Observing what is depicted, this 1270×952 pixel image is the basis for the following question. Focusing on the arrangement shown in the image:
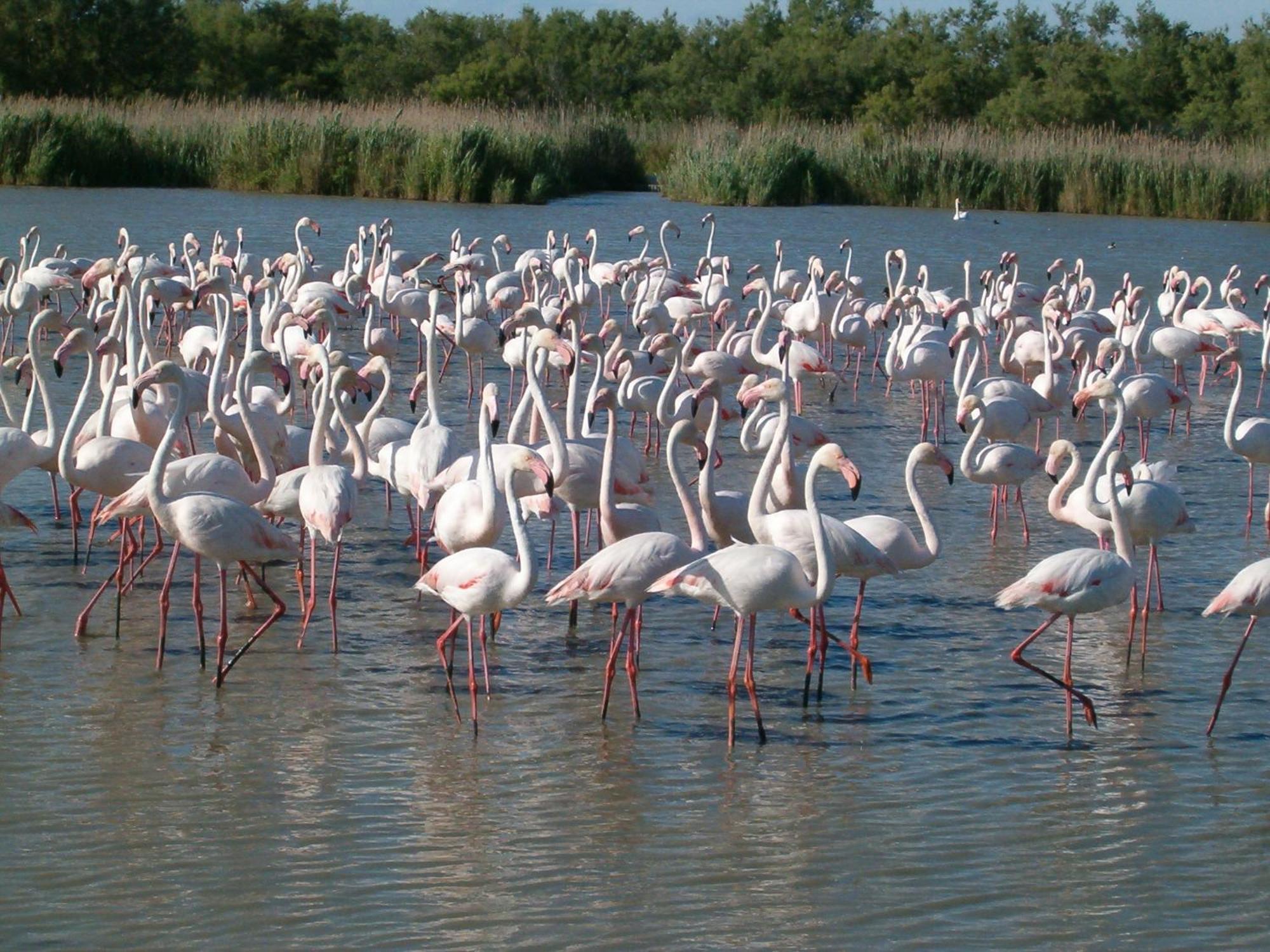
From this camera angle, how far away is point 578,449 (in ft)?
23.9

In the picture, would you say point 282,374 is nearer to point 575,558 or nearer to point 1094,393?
point 575,558

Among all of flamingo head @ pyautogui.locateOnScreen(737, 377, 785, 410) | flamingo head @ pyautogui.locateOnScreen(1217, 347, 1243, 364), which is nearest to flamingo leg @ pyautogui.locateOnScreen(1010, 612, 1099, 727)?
flamingo head @ pyautogui.locateOnScreen(737, 377, 785, 410)

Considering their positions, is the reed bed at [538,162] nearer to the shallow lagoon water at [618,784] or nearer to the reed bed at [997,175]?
the reed bed at [997,175]

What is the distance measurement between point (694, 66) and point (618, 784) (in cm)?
5308

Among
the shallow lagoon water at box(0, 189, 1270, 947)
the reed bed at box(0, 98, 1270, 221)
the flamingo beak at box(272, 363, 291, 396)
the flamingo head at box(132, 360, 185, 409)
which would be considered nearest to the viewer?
the shallow lagoon water at box(0, 189, 1270, 947)

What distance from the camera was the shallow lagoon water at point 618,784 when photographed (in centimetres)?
445

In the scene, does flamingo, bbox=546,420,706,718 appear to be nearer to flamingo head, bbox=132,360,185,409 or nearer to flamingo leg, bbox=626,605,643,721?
flamingo leg, bbox=626,605,643,721

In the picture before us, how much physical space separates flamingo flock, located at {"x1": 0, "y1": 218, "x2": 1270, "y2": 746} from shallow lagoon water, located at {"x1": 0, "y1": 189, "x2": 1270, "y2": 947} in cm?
15

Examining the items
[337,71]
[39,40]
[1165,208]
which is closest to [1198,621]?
[1165,208]

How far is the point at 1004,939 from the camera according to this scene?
14.3 feet

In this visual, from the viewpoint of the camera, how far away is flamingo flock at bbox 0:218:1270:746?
5.93 metres

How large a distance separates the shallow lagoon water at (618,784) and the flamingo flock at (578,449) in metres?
0.15

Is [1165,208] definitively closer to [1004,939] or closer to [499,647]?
[499,647]

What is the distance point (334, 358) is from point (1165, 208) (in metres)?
22.3
